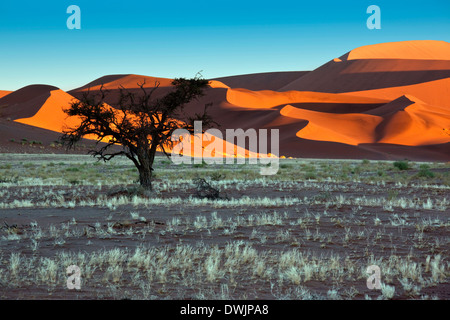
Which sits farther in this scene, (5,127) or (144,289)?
(5,127)

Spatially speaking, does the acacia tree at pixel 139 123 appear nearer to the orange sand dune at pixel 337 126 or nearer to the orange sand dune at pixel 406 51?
the orange sand dune at pixel 337 126

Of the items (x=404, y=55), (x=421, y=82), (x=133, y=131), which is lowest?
(x=133, y=131)

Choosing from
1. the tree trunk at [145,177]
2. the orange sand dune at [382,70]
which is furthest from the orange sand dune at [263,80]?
the tree trunk at [145,177]

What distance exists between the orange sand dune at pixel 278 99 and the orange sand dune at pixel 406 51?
176 feet

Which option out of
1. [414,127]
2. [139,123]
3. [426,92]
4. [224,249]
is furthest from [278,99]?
[224,249]

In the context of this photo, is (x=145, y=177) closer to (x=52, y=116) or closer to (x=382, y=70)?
(x=52, y=116)

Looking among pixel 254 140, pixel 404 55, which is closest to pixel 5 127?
pixel 254 140

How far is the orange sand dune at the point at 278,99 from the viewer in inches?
4313

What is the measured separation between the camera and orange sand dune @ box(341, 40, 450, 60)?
158 metres

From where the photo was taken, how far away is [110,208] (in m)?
14.5

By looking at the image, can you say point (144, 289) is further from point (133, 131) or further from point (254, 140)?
point (254, 140)

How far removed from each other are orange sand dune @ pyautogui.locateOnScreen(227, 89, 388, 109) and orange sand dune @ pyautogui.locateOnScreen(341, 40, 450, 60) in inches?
2114

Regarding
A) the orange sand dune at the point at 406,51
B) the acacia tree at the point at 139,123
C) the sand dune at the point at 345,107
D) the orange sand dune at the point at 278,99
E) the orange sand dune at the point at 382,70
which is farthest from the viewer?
the orange sand dune at the point at 406,51

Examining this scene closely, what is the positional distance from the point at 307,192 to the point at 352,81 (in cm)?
12551
